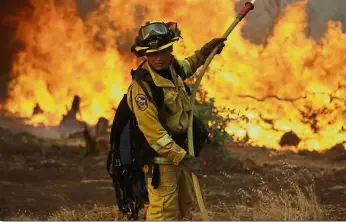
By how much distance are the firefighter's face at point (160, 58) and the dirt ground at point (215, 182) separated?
87.5 inches

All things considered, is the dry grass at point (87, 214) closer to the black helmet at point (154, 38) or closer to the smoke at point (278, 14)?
the black helmet at point (154, 38)

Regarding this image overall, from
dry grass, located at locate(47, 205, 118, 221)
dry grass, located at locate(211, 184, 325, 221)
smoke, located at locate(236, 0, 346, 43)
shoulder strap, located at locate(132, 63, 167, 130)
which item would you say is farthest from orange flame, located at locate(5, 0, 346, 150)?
shoulder strap, located at locate(132, 63, 167, 130)

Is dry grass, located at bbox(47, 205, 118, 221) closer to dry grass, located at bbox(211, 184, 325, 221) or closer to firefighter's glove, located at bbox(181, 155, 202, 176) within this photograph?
dry grass, located at bbox(211, 184, 325, 221)

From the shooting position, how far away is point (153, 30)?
4.18 metres

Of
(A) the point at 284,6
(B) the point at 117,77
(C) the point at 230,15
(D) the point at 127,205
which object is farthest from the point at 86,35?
(D) the point at 127,205

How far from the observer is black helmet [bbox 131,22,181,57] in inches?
163

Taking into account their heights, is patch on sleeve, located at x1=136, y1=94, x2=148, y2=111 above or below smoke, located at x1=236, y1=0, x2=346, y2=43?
below

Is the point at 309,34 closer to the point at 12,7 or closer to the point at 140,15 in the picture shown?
the point at 140,15

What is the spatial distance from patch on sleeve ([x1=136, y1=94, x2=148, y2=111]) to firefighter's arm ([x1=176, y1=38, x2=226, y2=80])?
23.1 inches

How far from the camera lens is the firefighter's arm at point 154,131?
161 inches

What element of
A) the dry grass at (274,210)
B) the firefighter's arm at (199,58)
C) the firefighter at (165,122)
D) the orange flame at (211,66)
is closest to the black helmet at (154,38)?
the firefighter at (165,122)

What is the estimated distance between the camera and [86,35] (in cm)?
895

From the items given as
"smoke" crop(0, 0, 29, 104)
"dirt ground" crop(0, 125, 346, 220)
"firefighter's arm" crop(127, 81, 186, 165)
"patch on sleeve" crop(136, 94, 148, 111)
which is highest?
"smoke" crop(0, 0, 29, 104)

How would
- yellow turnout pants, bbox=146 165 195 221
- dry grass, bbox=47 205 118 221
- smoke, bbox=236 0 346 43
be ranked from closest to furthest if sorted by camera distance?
yellow turnout pants, bbox=146 165 195 221
dry grass, bbox=47 205 118 221
smoke, bbox=236 0 346 43
